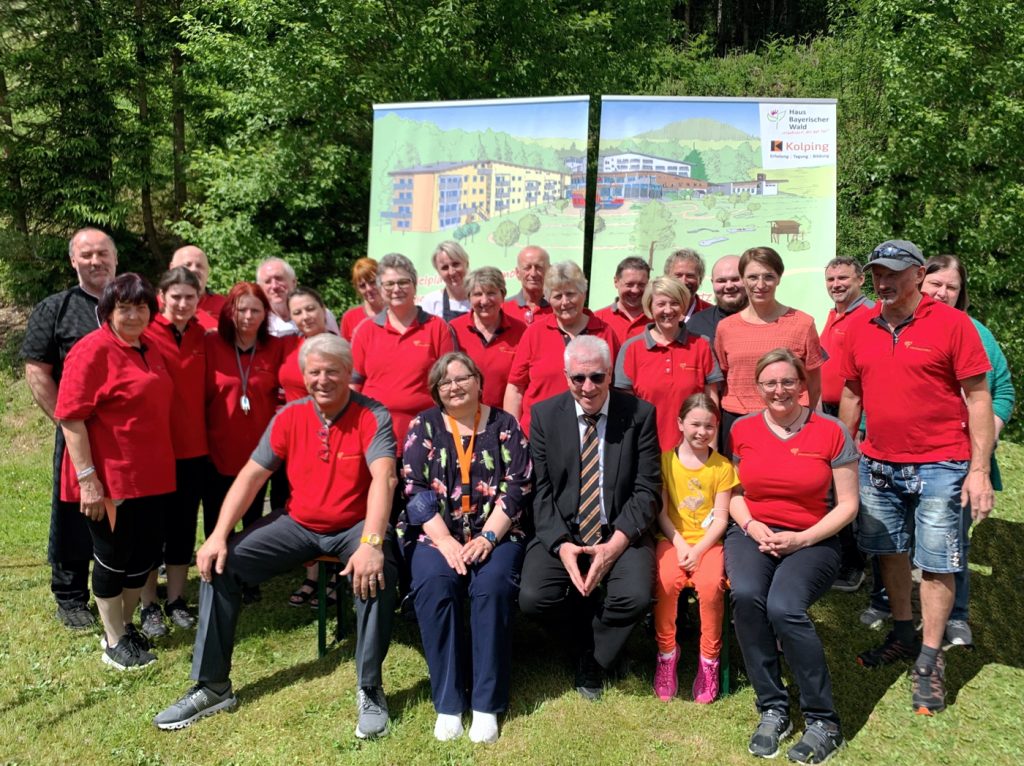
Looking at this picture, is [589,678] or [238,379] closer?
[589,678]

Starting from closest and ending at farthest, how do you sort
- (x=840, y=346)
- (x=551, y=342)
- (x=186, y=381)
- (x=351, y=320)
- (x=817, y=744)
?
(x=817, y=744) → (x=186, y=381) → (x=551, y=342) → (x=840, y=346) → (x=351, y=320)

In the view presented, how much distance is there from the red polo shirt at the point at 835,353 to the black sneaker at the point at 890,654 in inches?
58.6

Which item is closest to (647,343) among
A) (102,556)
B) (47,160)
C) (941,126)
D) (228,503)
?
(228,503)

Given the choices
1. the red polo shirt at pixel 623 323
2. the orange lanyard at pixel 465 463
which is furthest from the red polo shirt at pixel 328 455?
the red polo shirt at pixel 623 323

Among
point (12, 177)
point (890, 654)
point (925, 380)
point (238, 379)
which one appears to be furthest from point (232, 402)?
point (12, 177)

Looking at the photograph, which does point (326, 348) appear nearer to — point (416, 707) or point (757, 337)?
point (416, 707)

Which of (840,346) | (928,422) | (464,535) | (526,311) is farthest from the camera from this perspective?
(526,311)

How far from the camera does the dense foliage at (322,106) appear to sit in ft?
30.4

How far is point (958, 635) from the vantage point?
4.31 metres

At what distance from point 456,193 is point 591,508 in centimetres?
544

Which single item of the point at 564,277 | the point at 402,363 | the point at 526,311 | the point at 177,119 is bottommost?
the point at 402,363

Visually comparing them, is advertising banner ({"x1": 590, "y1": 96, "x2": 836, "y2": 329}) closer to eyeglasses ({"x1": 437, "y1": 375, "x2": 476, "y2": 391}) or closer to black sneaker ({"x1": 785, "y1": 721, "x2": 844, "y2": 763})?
eyeglasses ({"x1": 437, "y1": 375, "x2": 476, "y2": 391})

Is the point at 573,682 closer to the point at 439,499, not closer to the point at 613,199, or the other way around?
the point at 439,499

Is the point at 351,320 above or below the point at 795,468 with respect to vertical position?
above
